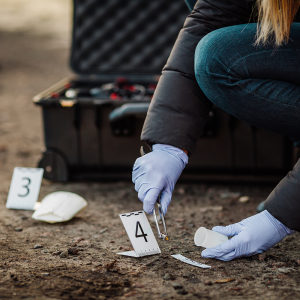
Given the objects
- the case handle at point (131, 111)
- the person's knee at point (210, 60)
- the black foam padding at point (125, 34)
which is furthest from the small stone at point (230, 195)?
the black foam padding at point (125, 34)

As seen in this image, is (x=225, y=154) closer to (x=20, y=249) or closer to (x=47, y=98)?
(x=47, y=98)

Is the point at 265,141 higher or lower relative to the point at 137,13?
lower

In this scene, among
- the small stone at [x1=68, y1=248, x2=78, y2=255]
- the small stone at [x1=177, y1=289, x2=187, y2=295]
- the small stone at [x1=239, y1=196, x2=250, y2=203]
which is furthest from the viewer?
the small stone at [x1=239, y1=196, x2=250, y2=203]

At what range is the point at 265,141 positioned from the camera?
1.81 meters

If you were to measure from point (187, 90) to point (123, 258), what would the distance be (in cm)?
55

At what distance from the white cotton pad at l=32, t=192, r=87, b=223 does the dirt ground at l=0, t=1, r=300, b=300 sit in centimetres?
3

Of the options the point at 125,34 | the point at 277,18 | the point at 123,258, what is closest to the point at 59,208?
the point at 123,258

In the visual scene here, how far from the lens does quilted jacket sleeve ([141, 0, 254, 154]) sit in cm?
119

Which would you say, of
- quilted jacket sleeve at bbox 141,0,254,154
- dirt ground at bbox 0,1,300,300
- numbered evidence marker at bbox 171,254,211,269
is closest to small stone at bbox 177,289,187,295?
dirt ground at bbox 0,1,300,300

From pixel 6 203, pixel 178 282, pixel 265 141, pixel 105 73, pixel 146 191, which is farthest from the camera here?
pixel 105 73

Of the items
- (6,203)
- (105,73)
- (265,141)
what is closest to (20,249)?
(6,203)

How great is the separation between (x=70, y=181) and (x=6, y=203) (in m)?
0.40

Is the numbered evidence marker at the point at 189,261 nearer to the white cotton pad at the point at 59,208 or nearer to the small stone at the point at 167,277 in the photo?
the small stone at the point at 167,277

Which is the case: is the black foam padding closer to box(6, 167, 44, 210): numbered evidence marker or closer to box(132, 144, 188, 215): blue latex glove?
box(6, 167, 44, 210): numbered evidence marker
